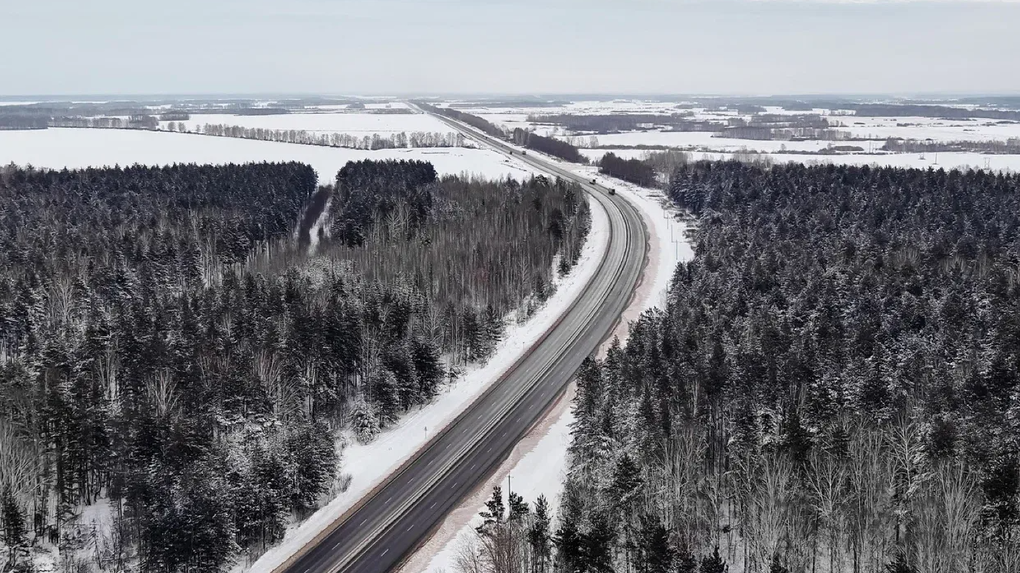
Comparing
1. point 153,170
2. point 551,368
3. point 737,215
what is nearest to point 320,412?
point 551,368

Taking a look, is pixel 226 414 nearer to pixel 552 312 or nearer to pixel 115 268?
pixel 115 268

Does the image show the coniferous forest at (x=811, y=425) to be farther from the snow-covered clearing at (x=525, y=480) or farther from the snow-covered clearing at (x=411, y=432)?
the snow-covered clearing at (x=411, y=432)

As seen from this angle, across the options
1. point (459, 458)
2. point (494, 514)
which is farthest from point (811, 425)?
point (459, 458)

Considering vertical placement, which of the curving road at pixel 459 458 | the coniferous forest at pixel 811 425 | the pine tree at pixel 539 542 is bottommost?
the curving road at pixel 459 458

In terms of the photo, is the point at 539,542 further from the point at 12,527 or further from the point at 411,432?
the point at 12,527

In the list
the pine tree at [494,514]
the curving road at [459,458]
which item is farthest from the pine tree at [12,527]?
the pine tree at [494,514]

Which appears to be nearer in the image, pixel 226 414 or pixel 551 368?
pixel 226 414

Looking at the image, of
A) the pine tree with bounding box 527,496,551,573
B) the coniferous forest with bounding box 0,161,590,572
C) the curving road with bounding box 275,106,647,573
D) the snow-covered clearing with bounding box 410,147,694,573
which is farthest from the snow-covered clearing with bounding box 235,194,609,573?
the pine tree with bounding box 527,496,551,573
